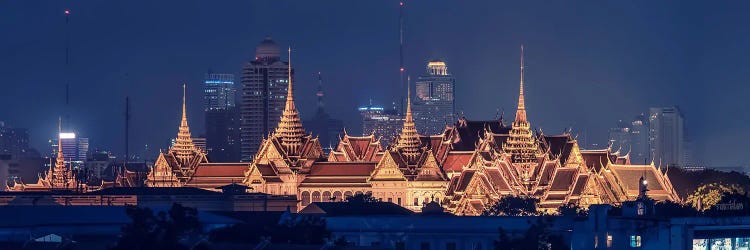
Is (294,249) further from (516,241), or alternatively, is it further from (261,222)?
(261,222)

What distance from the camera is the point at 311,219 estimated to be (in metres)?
159

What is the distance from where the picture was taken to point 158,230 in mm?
138750

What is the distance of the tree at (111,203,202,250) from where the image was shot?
135500 mm

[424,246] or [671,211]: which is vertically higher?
[671,211]

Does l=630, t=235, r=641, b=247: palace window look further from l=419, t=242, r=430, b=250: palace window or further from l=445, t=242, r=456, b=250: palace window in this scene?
l=419, t=242, r=430, b=250: palace window

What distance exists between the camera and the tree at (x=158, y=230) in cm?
13550

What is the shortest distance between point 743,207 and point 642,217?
33.2ft

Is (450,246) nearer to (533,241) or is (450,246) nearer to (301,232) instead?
(533,241)

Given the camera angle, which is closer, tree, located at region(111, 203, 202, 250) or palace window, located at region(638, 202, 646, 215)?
tree, located at region(111, 203, 202, 250)

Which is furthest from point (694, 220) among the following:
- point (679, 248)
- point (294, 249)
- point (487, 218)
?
point (487, 218)

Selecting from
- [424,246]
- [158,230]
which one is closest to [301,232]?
[158,230]

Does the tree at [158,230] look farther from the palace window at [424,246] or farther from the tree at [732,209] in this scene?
the tree at [732,209]

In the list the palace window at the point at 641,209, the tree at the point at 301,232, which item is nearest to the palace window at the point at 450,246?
the tree at the point at 301,232

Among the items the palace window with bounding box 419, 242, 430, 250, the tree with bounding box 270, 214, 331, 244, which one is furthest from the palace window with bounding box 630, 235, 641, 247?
the palace window with bounding box 419, 242, 430, 250
